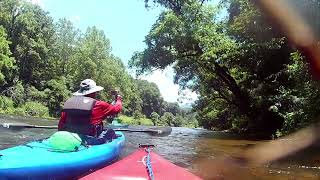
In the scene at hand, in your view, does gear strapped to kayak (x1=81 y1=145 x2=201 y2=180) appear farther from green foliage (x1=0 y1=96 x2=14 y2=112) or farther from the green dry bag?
green foliage (x1=0 y1=96 x2=14 y2=112)

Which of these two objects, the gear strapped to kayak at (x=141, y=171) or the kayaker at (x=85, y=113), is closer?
the gear strapped to kayak at (x=141, y=171)

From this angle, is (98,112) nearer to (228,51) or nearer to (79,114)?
(79,114)

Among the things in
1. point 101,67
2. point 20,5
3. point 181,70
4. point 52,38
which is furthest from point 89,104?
point 52,38

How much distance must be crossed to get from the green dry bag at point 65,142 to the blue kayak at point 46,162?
8 centimetres

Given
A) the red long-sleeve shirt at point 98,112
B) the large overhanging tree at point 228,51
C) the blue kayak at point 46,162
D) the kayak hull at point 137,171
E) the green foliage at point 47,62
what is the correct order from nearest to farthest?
the kayak hull at point 137,171
the blue kayak at point 46,162
the red long-sleeve shirt at point 98,112
the large overhanging tree at point 228,51
the green foliage at point 47,62

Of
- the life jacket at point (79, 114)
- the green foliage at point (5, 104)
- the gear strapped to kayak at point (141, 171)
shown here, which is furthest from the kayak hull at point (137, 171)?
the green foliage at point (5, 104)

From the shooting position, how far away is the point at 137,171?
4.52 m

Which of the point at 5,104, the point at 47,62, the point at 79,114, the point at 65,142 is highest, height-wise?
the point at 47,62

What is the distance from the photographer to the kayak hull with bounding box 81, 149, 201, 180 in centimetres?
441

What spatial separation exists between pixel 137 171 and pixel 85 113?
7.22 feet

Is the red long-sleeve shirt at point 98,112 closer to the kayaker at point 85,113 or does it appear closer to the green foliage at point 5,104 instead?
the kayaker at point 85,113

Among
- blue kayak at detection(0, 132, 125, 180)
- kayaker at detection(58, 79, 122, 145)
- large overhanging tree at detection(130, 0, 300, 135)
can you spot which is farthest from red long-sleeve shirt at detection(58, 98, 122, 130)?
large overhanging tree at detection(130, 0, 300, 135)

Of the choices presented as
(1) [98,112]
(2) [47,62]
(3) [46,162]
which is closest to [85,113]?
(1) [98,112]

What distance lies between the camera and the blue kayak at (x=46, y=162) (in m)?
5.02
